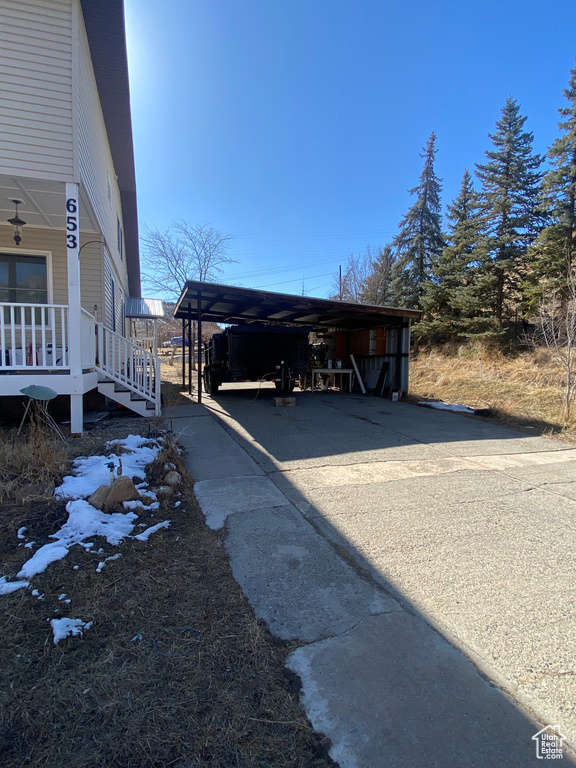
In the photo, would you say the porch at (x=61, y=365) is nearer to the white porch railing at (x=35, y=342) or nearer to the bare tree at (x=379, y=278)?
the white porch railing at (x=35, y=342)

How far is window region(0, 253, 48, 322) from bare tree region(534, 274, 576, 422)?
11348 millimetres

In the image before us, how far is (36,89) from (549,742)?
8044mm

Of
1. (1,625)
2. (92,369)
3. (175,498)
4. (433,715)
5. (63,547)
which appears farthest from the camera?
(92,369)

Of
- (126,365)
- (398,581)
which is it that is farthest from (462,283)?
(398,581)

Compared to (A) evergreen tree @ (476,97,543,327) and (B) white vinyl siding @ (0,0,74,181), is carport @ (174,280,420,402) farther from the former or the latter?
(A) evergreen tree @ (476,97,543,327)

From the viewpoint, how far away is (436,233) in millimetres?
22125

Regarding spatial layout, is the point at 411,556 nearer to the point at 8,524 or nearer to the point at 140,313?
the point at 8,524

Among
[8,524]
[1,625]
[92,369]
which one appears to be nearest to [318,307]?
[92,369]

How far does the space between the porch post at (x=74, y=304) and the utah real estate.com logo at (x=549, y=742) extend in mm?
5790

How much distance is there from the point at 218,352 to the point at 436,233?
16808 millimetres

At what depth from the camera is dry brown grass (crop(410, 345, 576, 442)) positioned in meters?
9.20

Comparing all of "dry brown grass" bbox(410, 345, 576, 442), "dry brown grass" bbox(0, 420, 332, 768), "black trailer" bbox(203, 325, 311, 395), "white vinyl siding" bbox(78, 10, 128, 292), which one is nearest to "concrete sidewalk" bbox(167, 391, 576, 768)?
"dry brown grass" bbox(0, 420, 332, 768)

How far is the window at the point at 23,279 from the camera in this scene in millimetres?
7359

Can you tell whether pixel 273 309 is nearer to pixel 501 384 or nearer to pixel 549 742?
pixel 501 384
